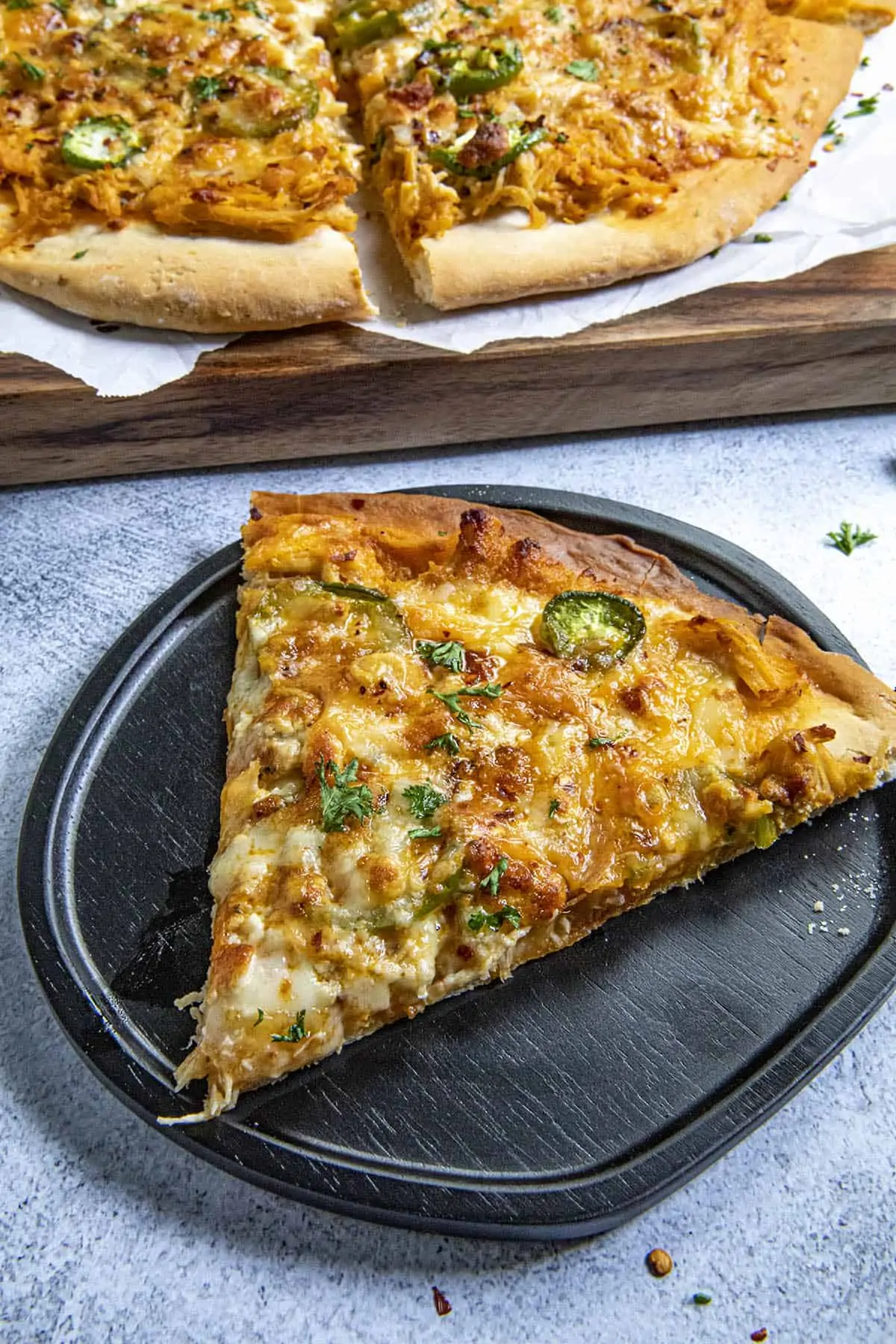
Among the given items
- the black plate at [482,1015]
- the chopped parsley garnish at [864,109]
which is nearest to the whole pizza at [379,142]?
the chopped parsley garnish at [864,109]

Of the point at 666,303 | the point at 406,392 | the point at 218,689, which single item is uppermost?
the point at 666,303

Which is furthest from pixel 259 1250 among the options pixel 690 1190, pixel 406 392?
pixel 406 392

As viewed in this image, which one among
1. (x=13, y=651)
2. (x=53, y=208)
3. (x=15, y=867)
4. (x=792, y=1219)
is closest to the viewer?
(x=792, y=1219)

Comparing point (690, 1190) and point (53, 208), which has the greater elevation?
point (53, 208)

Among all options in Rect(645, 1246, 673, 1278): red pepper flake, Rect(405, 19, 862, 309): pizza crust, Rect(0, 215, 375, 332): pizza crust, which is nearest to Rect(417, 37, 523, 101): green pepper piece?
Rect(405, 19, 862, 309): pizza crust

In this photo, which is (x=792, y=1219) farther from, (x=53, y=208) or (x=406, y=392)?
(x=53, y=208)

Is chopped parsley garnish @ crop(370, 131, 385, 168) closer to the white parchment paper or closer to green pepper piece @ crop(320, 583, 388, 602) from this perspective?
the white parchment paper

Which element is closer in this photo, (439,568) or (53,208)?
(439,568)

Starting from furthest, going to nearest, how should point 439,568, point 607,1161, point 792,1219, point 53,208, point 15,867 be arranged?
point 53,208, point 439,568, point 15,867, point 792,1219, point 607,1161
